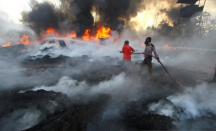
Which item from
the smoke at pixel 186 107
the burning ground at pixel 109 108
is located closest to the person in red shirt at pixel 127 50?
the burning ground at pixel 109 108

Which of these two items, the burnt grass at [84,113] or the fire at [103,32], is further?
the fire at [103,32]

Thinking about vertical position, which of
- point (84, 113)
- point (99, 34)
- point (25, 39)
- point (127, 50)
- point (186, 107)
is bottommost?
point (186, 107)

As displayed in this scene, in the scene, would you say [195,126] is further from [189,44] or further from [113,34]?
[113,34]

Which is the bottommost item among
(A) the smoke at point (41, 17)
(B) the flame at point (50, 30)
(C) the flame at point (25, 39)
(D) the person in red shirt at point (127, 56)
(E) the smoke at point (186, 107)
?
(E) the smoke at point (186, 107)

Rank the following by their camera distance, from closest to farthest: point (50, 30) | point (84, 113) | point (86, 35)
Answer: point (84, 113)
point (50, 30)
point (86, 35)

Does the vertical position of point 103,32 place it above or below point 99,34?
above

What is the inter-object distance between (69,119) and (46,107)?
A: 0.82 meters

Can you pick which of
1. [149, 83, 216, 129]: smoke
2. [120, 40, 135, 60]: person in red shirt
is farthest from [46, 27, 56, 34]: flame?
[149, 83, 216, 129]: smoke

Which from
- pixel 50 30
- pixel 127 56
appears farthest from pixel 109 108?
pixel 50 30

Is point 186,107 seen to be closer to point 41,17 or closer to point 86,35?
point 86,35

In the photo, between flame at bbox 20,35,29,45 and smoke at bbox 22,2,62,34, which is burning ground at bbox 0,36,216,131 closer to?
smoke at bbox 22,2,62,34

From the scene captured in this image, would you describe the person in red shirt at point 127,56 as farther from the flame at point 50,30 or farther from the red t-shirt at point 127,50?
the flame at point 50,30

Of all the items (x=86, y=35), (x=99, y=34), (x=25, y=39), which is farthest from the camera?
(x=99, y=34)

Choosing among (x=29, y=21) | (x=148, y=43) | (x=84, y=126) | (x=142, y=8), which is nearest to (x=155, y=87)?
(x=148, y=43)
